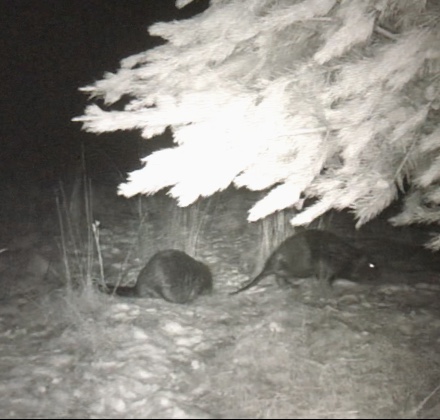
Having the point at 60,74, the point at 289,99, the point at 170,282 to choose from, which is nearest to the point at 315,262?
the point at 170,282

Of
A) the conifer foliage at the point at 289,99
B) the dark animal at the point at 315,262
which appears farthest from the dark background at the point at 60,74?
the conifer foliage at the point at 289,99

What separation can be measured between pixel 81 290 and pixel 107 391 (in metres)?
1.30

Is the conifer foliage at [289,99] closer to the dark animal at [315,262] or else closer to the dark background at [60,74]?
the dark animal at [315,262]

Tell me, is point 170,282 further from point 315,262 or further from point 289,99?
point 289,99

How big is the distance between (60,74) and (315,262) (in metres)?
8.24

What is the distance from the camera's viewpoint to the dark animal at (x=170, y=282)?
3959mm

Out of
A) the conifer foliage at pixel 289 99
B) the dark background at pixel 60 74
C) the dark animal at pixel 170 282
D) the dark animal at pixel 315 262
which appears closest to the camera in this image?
the conifer foliage at pixel 289 99

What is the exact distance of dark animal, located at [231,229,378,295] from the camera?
4215mm

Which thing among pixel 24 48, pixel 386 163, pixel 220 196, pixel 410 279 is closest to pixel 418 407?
pixel 386 163

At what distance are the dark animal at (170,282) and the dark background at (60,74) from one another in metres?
3.63

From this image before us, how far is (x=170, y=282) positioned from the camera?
3975 millimetres

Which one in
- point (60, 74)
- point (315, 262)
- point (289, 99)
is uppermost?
point (60, 74)

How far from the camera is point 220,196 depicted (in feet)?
20.7

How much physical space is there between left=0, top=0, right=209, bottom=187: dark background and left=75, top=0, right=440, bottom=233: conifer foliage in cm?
480
